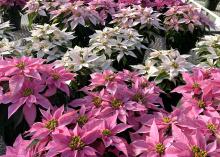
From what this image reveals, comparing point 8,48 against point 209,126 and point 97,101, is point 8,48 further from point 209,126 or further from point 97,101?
point 209,126

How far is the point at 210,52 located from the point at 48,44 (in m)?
1.11

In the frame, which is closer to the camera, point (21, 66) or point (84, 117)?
point (84, 117)

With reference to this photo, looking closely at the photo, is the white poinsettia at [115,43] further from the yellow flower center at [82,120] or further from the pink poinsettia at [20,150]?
the pink poinsettia at [20,150]

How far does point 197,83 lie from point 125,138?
45cm

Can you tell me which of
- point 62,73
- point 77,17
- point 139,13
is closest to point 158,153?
point 62,73

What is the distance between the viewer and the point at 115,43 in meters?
2.32

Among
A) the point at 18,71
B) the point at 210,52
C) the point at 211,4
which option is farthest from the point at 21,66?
the point at 211,4

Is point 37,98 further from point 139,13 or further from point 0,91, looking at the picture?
point 139,13

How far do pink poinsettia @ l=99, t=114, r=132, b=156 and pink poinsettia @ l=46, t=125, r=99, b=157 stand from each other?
41 millimetres

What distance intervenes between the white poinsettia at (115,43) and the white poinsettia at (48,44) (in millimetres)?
208

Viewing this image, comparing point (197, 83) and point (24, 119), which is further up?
point (197, 83)

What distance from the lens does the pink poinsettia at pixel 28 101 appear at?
4.48 ft

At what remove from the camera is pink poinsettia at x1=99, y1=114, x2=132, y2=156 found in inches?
45.1

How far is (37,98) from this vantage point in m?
1.39
